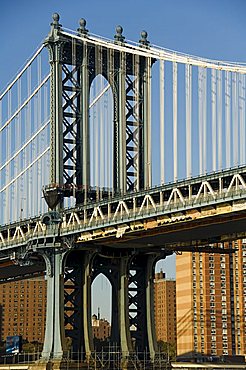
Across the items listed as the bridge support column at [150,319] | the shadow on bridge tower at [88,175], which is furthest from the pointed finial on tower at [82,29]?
the bridge support column at [150,319]

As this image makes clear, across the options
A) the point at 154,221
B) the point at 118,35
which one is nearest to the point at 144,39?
the point at 118,35

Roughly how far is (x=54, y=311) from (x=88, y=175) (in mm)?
13443

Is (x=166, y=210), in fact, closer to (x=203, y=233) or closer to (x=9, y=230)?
(x=203, y=233)

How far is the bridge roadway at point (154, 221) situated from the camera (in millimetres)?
79562

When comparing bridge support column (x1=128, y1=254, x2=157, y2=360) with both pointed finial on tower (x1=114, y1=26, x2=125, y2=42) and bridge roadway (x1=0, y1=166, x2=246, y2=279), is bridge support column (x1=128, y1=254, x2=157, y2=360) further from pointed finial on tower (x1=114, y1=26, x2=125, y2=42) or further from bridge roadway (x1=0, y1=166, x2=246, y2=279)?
pointed finial on tower (x1=114, y1=26, x2=125, y2=42)

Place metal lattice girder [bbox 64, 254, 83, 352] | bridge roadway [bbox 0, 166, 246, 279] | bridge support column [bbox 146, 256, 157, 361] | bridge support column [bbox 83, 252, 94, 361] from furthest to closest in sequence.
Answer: bridge support column [bbox 146, 256, 157, 361] < metal lattice girder [bbox 64, 254, 83, 352] < bridge support column [bbox 83, 252, 94, 361] < bridge roadway [bbox 0, 166, 246, 279]

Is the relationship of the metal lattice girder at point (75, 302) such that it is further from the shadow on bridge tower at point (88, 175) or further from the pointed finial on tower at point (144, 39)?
the pointed finial on tower at point (144, 39)

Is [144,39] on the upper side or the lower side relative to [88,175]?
upper

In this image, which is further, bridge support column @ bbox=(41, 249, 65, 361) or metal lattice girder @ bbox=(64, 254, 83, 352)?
metal lattice girder @ bbox=(64, 254, 83, 352)

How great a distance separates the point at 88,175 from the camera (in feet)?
333

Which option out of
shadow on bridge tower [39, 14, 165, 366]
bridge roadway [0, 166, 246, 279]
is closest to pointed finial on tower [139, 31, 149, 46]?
shadow on bridge tower [39, 14, 165, 366]

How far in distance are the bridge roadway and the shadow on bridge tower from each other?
1541 millimetres

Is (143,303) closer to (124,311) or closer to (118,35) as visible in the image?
(124,311)

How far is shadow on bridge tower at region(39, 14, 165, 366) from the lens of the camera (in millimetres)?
100062
